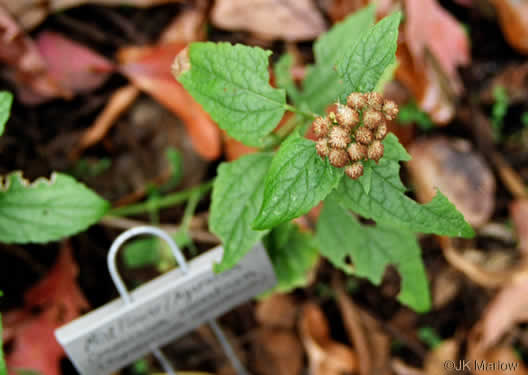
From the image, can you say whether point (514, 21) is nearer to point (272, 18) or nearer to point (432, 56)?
point (432, 56)


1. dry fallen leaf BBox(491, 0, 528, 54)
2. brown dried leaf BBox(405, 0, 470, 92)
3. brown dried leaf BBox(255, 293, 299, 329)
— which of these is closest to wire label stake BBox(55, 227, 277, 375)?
brown dried leaf BBox(255, 293, 299, 329)

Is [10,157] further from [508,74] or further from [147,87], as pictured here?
[508,74]

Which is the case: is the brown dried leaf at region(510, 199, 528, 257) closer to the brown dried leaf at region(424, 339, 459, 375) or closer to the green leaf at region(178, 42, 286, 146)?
the brown dried leaf at region(424, 339, 459, 375)

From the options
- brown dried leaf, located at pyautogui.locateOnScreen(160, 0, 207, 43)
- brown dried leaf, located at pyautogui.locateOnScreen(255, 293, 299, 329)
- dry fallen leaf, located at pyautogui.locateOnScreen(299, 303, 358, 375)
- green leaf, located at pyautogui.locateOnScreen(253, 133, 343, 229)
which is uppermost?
brown dried leaf, located at pyautogui.locateOnScreen(160, 0, 207, 43)

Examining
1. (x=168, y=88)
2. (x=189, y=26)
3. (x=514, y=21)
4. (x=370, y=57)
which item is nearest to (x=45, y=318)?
(x=168, y=88)

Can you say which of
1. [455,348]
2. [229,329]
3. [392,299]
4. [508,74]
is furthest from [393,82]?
[229,329]
